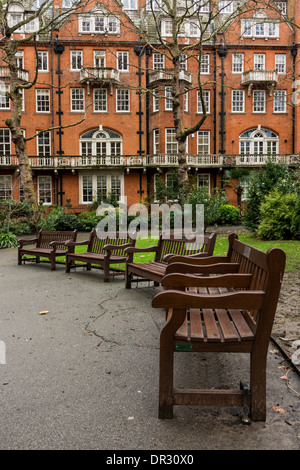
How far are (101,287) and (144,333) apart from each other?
2882 millimetres

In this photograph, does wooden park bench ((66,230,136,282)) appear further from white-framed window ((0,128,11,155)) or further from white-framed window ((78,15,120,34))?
white-framed window ((78,15,120,34))

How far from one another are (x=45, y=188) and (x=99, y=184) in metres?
4.38

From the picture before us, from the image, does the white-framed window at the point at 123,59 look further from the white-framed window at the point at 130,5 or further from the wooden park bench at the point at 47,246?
the wooden park bench at the point at 47,246

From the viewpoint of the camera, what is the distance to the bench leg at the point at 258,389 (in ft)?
9.01

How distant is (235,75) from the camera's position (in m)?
33.8

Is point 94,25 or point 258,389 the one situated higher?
point 94,25

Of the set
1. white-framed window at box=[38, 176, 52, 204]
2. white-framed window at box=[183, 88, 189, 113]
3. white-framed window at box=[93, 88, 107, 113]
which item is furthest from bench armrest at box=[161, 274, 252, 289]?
white-framed window at box=[93, 88, 107, 113]

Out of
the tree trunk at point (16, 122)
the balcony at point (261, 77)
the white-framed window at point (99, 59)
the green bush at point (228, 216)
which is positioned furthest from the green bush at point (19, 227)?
the balcony at point (261, 77)

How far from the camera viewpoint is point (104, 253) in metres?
8.93

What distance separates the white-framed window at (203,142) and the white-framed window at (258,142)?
281cm

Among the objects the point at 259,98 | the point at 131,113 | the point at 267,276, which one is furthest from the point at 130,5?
the point at 267,276

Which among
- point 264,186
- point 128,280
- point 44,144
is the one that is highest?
point 44,144

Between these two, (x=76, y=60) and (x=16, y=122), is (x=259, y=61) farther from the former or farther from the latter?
(x=16, y=122)

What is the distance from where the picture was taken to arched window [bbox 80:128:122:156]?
3256cm
